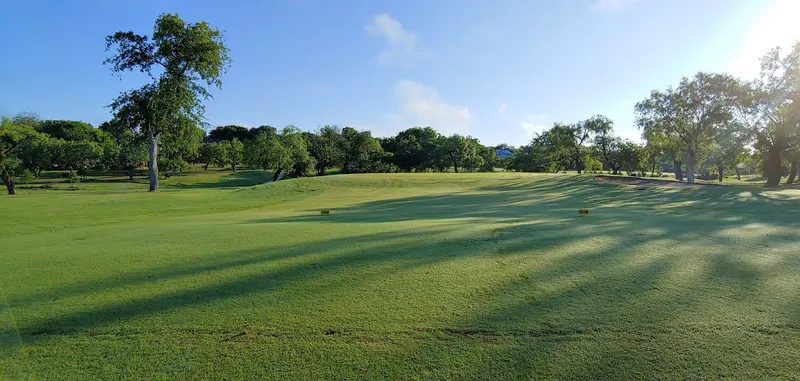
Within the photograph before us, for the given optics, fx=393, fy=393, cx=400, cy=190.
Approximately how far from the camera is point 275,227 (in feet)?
30.0

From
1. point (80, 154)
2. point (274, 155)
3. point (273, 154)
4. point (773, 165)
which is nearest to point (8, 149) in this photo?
point (80, 154)

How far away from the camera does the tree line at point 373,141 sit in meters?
26.2

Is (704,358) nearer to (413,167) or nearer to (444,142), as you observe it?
(444,142)

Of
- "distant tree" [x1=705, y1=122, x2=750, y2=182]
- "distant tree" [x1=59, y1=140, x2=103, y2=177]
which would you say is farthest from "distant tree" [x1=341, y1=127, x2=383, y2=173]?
"distant tree" [x1=705, y1=122, x2=750, y2=182]

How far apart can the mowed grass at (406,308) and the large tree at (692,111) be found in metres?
35.5

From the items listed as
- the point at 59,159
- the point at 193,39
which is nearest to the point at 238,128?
the point at 59,159

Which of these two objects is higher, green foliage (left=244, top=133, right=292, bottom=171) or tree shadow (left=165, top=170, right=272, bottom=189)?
green foliage (left=244, top=133, right=292, bottom=171)

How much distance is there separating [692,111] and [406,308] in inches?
1690

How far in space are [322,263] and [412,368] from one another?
9.26ft

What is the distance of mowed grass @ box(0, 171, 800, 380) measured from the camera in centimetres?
296

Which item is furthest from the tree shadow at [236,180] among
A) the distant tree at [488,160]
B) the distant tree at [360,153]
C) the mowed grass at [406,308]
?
the mowed grass at [406,308]

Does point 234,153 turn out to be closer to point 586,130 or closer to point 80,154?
point 80,154

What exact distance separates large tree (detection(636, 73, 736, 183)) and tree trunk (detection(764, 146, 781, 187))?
4.25 m

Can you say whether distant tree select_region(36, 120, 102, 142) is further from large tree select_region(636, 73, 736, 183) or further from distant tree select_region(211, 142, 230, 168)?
large tree select_region(636, 73, 736, 183)
